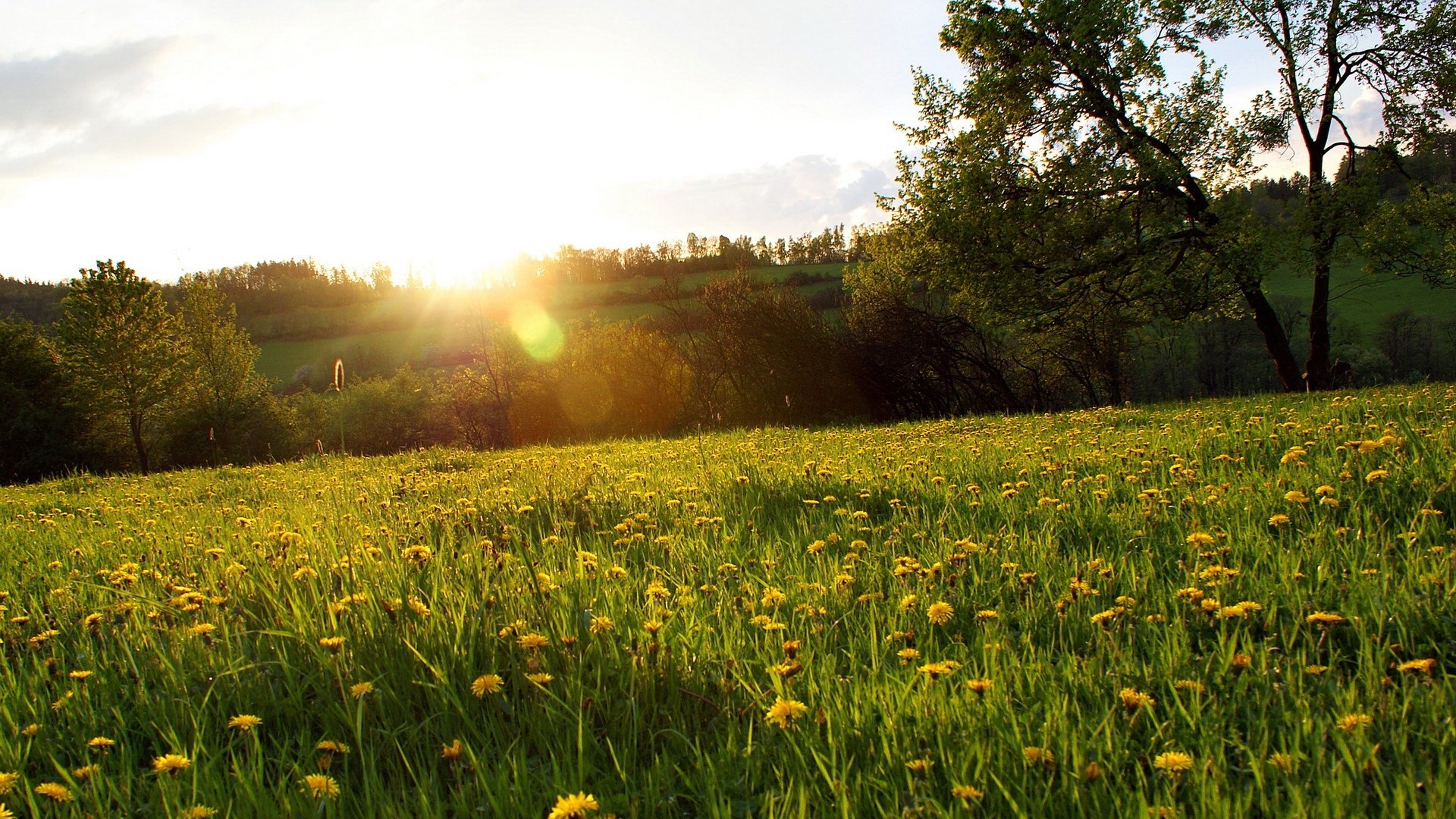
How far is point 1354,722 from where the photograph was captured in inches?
66.6

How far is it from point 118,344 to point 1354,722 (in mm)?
46999

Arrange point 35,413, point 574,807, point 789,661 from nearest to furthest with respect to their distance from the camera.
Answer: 1. point 574,807
2. point 789,661
3. point 35,413

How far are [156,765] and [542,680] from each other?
35.2 inches

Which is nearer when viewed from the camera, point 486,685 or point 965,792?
point 965,792

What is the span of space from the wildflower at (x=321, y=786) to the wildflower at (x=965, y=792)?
1383 millimetres

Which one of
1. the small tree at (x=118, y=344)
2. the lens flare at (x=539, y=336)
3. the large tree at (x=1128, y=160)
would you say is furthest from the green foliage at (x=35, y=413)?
the large tree at (x=1128, y=160)

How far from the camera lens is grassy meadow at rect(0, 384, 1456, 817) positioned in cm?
170

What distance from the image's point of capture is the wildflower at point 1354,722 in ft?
5.44

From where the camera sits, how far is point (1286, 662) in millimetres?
2137

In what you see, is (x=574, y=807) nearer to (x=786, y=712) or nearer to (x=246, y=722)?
(x=786, y=712)

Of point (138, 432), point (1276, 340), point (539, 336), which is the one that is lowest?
point (138, 432)

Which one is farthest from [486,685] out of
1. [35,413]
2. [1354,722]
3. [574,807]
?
[35,413]

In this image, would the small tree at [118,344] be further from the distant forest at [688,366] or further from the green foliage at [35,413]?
the green foliage at [35,413]

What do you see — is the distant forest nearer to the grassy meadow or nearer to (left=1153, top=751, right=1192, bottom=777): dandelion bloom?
the grassy meadow
